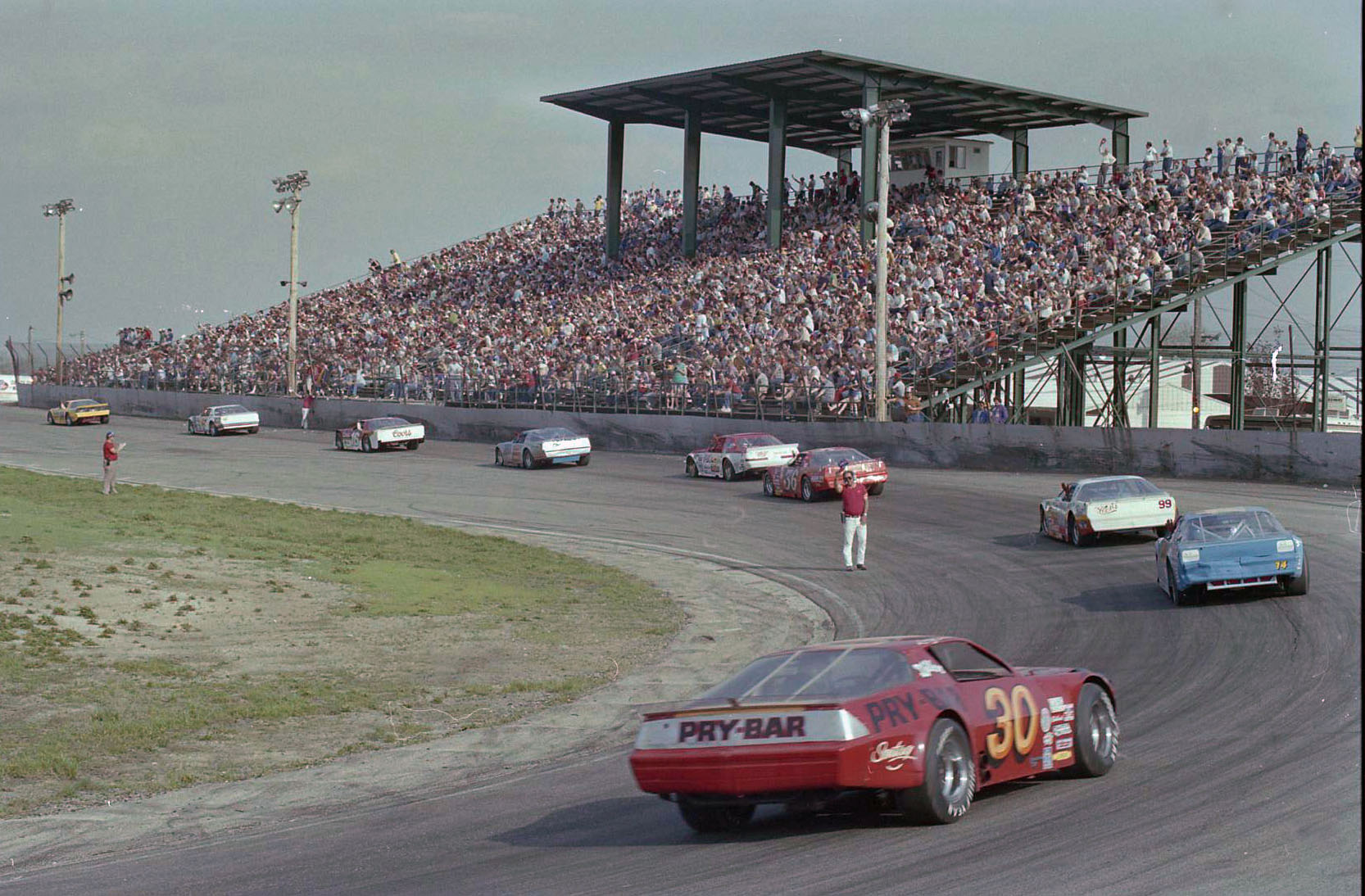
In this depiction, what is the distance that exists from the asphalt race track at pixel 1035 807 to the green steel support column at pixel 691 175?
38189mm

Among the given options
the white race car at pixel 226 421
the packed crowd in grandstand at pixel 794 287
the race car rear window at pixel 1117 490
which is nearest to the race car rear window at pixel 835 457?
the packed crowd in grandstand at pixel 794 287

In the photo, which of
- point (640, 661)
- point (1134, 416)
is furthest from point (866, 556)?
point (1134, 416)

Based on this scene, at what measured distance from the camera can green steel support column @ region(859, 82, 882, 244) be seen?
2046 inches

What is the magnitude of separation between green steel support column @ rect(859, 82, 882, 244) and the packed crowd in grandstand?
0.60 m

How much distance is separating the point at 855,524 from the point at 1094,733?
15.0 meters

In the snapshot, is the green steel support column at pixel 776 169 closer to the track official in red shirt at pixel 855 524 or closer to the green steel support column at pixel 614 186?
the green steel support column at pixel 614 186

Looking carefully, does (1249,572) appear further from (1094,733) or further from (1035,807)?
(1035,807)

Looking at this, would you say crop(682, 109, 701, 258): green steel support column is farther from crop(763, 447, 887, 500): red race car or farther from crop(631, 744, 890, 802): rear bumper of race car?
crop(631, 744, 890, 802): rear bumper of race car

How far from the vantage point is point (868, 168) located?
2119 inches

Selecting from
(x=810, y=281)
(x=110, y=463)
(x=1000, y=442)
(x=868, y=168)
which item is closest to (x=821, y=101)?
(x=868, y=168)

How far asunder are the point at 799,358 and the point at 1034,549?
61.2 feet

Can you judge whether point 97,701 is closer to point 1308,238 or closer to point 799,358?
point 799,358

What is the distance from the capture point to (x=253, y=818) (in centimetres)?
1146

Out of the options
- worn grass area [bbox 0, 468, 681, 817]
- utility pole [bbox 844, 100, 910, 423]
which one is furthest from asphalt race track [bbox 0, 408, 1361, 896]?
utility pole [bbox 844, 100, 910, 423]
